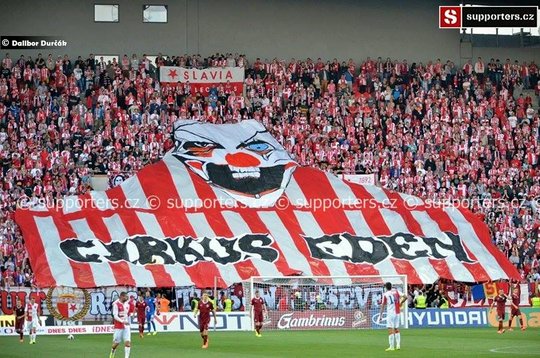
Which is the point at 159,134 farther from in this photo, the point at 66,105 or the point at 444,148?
the point at 444,148

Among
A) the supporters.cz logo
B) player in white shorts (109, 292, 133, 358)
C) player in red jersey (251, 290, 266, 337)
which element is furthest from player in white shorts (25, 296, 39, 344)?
the supporters.cz logo

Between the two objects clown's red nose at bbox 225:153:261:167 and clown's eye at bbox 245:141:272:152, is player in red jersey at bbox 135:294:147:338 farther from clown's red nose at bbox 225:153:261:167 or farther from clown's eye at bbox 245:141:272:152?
clown's eye at bbox 245:141:272:152

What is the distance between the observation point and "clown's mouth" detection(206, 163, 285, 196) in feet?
162

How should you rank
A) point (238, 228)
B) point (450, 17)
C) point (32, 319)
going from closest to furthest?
point (32, 319) → point (238, 228) → point (450, 17)

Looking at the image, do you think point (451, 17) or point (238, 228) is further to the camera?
point (451, 17)

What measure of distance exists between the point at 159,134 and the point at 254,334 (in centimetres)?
1576

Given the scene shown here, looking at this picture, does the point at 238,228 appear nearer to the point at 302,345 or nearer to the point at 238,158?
the point at 238,158

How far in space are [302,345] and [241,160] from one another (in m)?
18.0

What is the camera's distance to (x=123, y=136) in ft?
171

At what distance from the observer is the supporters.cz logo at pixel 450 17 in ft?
188

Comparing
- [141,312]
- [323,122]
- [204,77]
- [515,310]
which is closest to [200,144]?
[204,77]

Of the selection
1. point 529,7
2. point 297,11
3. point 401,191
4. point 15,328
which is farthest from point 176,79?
point 15,328

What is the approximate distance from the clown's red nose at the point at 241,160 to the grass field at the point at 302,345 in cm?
1170

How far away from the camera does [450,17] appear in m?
57.7
